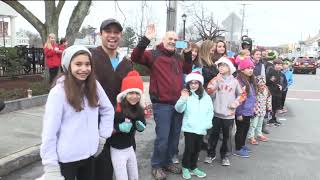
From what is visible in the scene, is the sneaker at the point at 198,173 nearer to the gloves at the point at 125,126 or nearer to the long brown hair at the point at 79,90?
the gloves at the point at 125,126

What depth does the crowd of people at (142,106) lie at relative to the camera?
10.7 ft

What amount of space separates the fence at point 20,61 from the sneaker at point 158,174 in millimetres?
8868

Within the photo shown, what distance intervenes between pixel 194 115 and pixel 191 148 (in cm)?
43

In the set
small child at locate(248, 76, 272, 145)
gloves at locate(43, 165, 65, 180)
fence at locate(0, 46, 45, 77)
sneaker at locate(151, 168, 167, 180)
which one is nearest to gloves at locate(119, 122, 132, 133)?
gloves at locate(43, 165, 65, 180)

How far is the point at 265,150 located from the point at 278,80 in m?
2.64

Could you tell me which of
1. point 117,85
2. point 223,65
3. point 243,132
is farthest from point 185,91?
point 243,132

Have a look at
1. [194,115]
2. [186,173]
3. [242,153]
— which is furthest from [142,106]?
[242,153]

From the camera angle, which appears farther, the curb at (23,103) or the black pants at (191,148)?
the curb at (23,103)

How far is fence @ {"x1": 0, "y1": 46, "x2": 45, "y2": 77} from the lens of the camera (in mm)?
13084

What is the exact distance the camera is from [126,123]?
393cm

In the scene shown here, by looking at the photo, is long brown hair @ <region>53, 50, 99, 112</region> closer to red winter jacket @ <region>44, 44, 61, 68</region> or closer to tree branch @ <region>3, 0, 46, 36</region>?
red winter jacket @ <region>44, 44, 61, 68</region>

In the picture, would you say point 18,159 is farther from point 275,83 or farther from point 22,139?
point 275,83

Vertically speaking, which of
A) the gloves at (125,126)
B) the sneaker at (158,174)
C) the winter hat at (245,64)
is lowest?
the sneaker at (158,174)

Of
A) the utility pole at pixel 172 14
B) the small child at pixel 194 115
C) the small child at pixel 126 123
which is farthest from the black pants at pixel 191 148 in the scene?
the utility pole at pixel 172 14
